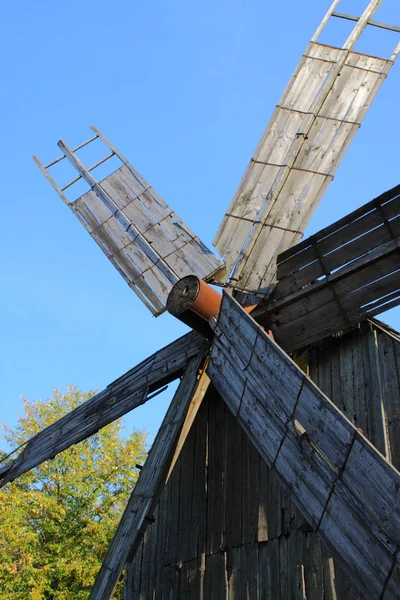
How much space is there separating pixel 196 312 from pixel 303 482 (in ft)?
6.37

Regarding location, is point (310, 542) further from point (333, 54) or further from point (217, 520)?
point (333, 54)

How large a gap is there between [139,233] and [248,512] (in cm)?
277

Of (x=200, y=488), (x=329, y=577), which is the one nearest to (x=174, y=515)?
(x=200, y=488)

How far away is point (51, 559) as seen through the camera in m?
15.9

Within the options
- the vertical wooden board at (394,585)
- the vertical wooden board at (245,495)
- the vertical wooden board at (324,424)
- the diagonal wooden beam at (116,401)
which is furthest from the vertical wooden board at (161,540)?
the vertical wooden board at (394,585)

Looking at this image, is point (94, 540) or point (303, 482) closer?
point (303, 482)

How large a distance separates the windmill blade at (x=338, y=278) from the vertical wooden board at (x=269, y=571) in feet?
4.99

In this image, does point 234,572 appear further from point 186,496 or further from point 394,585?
point 394,585

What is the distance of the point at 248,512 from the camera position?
580 cm

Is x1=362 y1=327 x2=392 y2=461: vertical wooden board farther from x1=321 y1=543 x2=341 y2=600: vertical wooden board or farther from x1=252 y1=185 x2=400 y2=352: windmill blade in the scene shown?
x1=321 y1=543 x2=341 y2=600: vertical wooden board

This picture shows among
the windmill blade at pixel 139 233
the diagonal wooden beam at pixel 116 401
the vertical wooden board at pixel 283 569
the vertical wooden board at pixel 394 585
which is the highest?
the windmill blade at pixel 139 233

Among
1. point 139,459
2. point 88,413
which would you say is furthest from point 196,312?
point 139,459

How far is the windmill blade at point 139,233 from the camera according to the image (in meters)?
6.39

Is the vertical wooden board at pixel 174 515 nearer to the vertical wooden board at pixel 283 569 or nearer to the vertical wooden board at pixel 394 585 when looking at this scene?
the vertical wooden board at pixel 283 569
